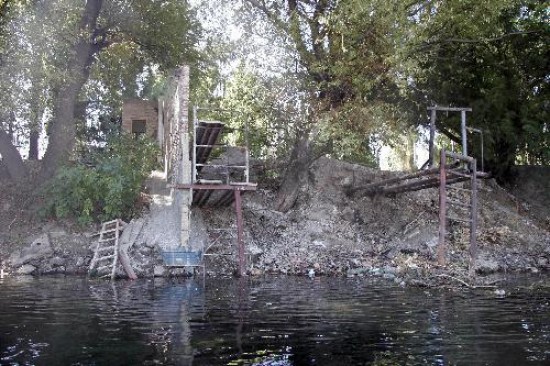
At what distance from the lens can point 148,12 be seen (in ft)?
84.9

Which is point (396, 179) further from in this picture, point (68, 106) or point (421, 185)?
point (68, 106)

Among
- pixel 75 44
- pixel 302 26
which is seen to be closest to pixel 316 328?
pixel 302 26

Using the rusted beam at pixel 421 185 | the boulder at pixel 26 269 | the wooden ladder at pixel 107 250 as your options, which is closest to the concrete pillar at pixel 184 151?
the wooden ladder at pixel 107 250

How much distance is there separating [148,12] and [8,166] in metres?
9.72

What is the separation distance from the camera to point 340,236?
23.5 m

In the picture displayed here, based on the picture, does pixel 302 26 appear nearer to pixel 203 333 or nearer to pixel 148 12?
pixel 148 12

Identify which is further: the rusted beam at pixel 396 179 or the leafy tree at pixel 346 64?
the rusted beam at pixel 396 179

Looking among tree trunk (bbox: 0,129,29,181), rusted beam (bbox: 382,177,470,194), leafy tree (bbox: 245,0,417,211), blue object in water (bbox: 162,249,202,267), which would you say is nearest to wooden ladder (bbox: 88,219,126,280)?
blue object in water (bbox: 162,249,202,267)

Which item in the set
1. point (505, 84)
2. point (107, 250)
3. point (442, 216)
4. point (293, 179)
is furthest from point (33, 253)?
point (505, 84)

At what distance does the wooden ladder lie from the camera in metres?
18.8

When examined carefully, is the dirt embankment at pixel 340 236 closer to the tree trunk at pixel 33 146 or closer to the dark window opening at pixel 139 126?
the tree trunk at pixel 33 146

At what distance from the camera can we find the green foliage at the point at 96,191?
71.5ft

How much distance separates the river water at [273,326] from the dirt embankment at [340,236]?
4546 mm

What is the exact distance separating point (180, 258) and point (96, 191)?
5633mm
